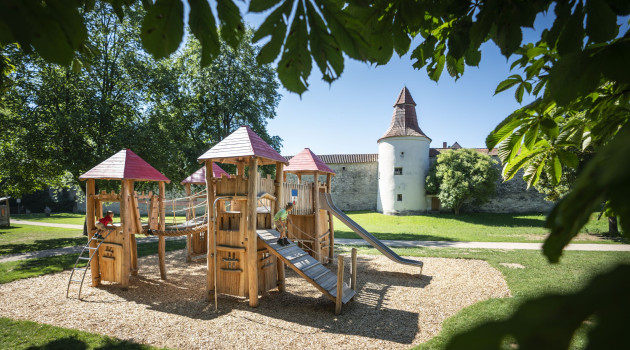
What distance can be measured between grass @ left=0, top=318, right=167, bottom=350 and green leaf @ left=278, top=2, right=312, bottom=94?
552 cm

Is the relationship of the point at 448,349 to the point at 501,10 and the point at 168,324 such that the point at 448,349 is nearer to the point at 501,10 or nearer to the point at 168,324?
the point at 501,10

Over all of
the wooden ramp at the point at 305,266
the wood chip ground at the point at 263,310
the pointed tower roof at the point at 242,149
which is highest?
the pointed tower roof at the point at 242,149

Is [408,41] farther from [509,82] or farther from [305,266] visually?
[305,266]

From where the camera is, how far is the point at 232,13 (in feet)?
3.89

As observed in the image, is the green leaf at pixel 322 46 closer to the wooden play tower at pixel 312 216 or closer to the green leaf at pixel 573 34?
the green leaf at pixel 573 34

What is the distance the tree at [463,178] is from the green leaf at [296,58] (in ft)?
90.0

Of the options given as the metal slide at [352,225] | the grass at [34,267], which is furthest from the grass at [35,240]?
the metal slide at [352,225]

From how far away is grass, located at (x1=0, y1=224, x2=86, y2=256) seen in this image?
13.5 meters

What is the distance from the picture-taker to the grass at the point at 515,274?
5771mm

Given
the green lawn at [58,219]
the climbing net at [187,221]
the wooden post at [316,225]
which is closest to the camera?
the climbing net at [187,221]

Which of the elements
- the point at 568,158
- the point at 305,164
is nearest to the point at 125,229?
the point at 305,164

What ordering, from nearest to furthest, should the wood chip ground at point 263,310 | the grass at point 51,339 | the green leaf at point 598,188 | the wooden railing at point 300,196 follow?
the green leaf at point 598,188
the grass at point 51,339
the wood chip ground at point 263,310
the wooden railing at point 300,196

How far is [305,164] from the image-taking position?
11531 millimetres

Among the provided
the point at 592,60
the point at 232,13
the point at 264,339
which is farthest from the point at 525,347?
the point at 264,339
